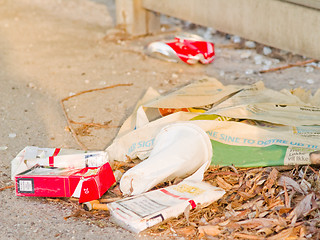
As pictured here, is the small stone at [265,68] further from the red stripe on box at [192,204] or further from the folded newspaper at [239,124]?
the red stripe on box at [192,204]

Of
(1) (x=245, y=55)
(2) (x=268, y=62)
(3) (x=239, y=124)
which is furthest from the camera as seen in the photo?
(1) (x=245, y=55)

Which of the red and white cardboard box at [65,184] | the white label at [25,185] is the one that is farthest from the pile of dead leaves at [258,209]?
the white label at [25,185]

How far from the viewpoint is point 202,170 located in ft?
7.63

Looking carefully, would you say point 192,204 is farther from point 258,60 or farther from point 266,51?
point 266,51

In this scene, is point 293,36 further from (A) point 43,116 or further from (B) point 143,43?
(A) point 43,116

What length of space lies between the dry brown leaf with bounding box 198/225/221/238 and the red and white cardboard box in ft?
1.70

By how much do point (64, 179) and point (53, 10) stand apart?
3.55m

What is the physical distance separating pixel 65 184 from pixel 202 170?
2.07 feet

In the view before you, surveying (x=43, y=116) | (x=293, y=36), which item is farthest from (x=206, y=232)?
(x=293, y=36)

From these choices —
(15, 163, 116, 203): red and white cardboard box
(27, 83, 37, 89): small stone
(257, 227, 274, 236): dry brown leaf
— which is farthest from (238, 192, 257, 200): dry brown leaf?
(27, 83, 37, 89): small stone

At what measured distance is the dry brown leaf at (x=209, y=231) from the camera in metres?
2.04

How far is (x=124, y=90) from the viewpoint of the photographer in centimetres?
360

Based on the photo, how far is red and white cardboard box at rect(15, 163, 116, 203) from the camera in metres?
2.25

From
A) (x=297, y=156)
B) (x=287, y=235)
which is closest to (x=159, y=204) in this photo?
(x=287, y=235)
